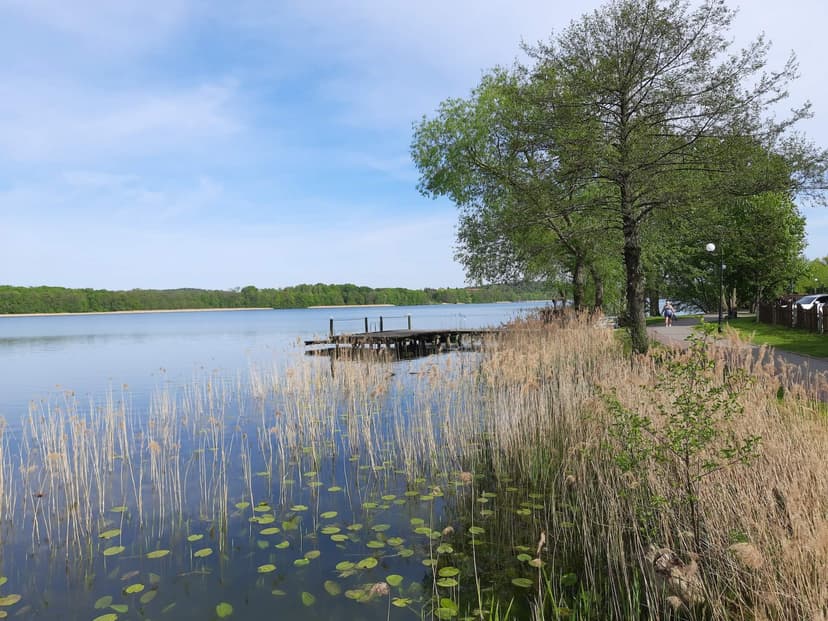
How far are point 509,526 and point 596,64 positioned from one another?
1154 cm

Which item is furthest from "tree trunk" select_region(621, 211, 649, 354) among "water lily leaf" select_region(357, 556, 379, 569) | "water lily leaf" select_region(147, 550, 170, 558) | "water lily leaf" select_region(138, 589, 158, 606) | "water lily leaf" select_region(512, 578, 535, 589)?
"water lily leaf" select_region(138, 589, 158, 606)

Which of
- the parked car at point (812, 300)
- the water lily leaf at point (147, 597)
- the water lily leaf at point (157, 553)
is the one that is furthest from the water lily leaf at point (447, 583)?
the parked car at point (812, 300)

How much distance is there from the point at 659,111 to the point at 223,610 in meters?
13.9

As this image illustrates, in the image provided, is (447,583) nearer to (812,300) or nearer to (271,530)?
(271,530)

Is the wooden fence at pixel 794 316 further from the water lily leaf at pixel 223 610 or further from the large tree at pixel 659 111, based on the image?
the water lily leaf at pixel 223 610

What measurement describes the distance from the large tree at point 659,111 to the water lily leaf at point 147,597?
11.6 m

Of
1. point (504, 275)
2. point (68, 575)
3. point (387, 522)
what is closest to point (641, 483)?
point (387, 522)

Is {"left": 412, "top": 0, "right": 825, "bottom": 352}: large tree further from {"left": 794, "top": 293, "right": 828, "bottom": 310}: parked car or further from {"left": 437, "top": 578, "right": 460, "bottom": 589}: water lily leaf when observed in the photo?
{"left": 794, "top": 293, "right": 828, "bottom": 310}: parked car

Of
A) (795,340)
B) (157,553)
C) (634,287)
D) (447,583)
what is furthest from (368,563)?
(795,340)

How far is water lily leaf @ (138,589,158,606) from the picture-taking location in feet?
15.7

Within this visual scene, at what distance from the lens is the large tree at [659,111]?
12648 mm

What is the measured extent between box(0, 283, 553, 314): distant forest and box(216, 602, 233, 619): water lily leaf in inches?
3673

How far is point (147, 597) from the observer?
15.9ft

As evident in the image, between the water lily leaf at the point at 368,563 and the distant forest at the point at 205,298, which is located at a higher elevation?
the distant forest at the point at 205,298
